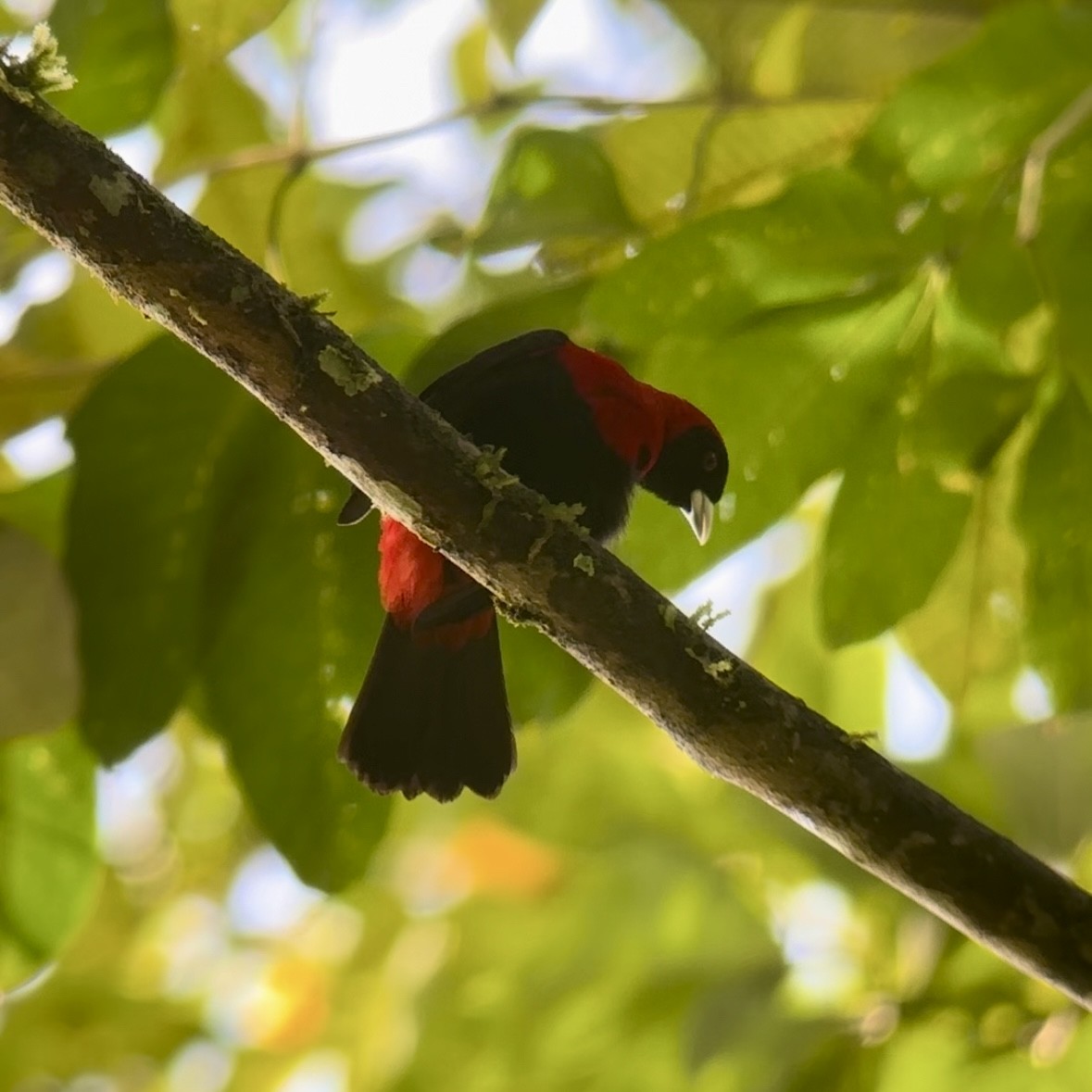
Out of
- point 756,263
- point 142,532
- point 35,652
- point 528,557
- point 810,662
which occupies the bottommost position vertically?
point 528,557

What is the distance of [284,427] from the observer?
2111 mm

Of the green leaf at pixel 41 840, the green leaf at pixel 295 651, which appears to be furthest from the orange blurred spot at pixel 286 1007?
the green leaf at pixel 295 651

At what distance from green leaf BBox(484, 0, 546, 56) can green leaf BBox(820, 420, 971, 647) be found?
37.2 inches

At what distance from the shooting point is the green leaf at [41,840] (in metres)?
2.26

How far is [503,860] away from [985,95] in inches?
85.5

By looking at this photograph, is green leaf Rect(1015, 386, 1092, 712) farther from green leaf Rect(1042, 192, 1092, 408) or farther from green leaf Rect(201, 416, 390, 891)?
green leaf Rect(201, 416, 390, 891)

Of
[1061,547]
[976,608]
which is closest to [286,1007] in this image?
[976,608]

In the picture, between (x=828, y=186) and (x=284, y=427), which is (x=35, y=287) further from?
(x=828, y=186)

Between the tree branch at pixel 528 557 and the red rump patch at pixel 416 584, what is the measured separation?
292mm

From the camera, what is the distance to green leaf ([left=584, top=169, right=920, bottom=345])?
1895 millimetres

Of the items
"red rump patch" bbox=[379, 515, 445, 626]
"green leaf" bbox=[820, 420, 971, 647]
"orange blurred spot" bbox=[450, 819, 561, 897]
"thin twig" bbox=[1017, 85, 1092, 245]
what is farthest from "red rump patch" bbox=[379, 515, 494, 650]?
"orange blurred spot" bbox=[450, 819, 561, 897]

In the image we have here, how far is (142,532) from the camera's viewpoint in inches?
82.5

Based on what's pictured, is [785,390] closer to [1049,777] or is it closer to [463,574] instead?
[463,574]

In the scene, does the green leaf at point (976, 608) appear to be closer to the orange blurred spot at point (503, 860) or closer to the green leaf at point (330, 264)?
the green leaf at point (330, 264)
